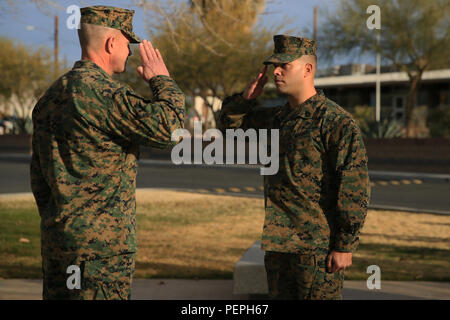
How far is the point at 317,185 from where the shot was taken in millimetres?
3318

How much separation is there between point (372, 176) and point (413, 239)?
41.7ft

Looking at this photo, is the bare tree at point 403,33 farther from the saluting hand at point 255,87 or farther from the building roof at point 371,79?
the saluting hand at point 255,87

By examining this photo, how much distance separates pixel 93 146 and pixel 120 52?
0.49 meters

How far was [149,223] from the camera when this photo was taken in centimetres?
1032

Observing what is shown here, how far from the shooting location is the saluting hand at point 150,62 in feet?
9.44

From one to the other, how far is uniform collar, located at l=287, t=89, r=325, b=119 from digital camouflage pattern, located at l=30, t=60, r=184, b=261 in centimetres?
89

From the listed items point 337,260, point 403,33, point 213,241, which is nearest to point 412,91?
point 403,33

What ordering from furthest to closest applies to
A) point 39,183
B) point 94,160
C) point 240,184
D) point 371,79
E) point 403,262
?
point 371,79 → point 240,184 → point 403,262 → point 39,183 → point 94,160

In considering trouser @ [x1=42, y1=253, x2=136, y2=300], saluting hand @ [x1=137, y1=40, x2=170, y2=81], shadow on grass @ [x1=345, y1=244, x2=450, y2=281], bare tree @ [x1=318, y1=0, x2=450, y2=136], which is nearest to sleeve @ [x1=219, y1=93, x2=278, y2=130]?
saluting hand @ [x1=137, y1=40, x2=170, y2=81]

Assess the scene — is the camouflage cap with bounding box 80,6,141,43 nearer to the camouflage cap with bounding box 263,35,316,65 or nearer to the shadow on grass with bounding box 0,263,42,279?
the camouflage cap with bounding box 263,35,316,65

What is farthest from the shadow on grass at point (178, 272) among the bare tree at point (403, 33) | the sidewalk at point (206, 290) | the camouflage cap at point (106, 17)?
the bare tree at point (403, 33)

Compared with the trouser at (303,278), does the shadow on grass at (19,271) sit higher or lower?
lower

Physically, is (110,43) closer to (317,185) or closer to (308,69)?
(308,69)

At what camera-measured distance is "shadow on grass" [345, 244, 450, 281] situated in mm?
6664
